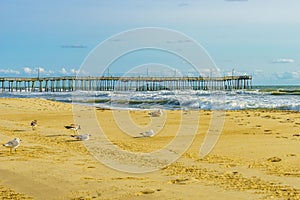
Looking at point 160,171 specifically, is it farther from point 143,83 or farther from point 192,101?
point 143,83

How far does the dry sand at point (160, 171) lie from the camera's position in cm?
807

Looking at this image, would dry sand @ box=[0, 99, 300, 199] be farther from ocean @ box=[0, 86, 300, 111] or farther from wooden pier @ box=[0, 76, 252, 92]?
wooden pier @ box=[0, 76, 252, 92]

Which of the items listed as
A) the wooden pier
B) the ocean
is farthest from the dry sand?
the wooden pier

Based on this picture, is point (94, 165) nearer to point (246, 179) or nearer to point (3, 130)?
point (246, 179)

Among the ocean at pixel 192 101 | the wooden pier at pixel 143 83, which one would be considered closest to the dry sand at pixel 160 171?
the ocean at pixel 192 101

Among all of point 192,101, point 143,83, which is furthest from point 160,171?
point 143,83

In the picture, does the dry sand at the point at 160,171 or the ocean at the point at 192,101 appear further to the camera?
the ocean at the point at 192,101

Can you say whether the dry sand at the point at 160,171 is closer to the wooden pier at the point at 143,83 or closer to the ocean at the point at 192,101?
the ocean at the point at 192,101

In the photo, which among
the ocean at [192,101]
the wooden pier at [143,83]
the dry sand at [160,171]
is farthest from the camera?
the wooden pier at [143,83]

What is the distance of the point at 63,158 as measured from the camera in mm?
11672

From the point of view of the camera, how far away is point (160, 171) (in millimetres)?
10047

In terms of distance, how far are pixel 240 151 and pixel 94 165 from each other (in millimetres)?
4509

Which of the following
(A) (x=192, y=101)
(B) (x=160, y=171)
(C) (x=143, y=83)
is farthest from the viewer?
(C) (x=143, y=83)

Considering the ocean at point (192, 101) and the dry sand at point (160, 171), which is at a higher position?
the dry sand at point (160, 171)
